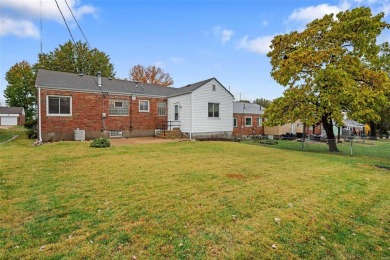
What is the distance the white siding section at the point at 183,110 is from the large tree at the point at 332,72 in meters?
6.59

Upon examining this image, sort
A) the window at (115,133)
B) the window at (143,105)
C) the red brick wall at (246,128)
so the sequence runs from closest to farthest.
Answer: the window at (115,133) → the window at (143,105) → the red brick wall at (246,128)

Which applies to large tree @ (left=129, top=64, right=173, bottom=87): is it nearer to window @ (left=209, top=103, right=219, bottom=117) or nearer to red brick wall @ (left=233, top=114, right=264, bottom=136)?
red brick wall @ (left=233, top=114, right=264, bottom=136)

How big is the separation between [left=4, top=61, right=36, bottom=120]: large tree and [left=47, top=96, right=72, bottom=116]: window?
29.6 metres

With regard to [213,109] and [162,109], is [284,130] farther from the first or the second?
[162,109]

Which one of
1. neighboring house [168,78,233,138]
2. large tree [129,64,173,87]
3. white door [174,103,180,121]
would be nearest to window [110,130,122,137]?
neighboring house [168,78,233,138]

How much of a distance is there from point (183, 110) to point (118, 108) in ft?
17.4

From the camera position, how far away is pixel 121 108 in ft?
59.0

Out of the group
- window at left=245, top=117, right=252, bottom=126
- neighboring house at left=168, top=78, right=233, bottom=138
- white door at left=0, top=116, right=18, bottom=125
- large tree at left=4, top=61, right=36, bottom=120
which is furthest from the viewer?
white door at left=0, top=116, right=18, bottom=125

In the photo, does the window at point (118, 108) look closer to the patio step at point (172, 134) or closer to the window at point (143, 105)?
the window at point (143, 105)

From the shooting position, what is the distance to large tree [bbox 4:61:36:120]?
39.0 m

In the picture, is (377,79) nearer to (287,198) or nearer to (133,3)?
(287,198)

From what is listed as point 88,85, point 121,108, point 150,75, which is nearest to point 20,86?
point 150,75

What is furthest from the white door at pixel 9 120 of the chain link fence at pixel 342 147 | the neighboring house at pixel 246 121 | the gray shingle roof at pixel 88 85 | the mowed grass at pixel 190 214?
the mowed grass at pixel 190 214

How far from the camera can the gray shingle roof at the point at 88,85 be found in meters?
15.4
